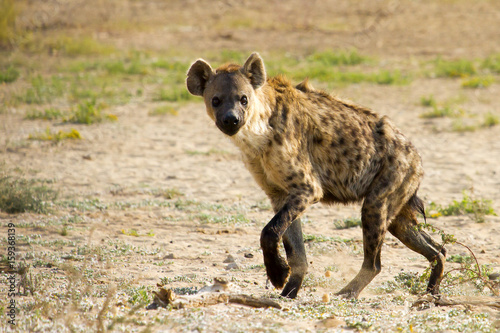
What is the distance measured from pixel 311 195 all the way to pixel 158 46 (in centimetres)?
1007

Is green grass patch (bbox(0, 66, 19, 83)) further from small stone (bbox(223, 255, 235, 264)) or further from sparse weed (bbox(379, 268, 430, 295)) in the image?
sparse weed (bbox(379, 268, 430, 295))

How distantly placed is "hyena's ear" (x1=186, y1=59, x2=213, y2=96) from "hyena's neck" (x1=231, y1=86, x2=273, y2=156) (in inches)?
15.5

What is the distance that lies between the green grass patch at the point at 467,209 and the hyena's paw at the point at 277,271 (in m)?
2.31

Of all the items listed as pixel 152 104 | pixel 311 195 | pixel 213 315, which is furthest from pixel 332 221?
pixel 152 104

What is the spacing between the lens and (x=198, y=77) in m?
4.32

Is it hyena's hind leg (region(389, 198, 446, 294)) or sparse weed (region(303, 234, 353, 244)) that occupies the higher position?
hyena's hind leg (region(389, 198, 446, 294))

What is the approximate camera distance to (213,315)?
3.40m

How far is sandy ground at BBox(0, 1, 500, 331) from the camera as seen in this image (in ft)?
14.6

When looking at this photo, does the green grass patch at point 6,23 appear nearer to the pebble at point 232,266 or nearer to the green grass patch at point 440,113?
the green grass patch at point 440,113

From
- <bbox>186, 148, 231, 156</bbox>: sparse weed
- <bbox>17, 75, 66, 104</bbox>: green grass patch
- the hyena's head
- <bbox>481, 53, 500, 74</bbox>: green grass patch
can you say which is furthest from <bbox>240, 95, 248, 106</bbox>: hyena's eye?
<bbox>481, 53, 500, 74</bbox>: green grass patch

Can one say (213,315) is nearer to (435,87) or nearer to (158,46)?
(435,87)

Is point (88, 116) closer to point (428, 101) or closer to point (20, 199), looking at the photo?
point (20, 199)

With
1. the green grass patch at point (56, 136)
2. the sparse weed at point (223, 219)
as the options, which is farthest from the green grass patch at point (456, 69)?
the sparse weed at point (223, 219)

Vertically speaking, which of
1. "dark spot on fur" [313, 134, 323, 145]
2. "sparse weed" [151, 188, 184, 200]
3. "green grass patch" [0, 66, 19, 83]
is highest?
A: "dark spot on fur" [313, 134, 323, 145]
